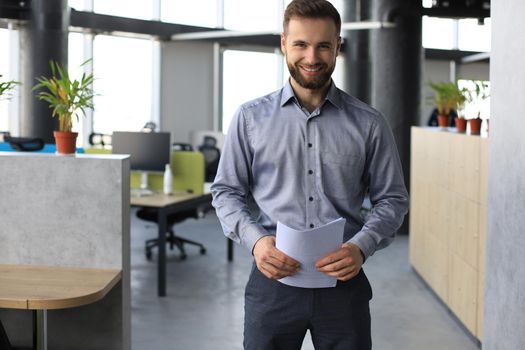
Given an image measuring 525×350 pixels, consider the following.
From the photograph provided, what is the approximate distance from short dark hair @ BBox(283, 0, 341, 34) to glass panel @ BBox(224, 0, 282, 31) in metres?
10.6

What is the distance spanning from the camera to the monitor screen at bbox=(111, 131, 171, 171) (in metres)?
6.72

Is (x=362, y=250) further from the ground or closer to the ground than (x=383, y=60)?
closer to the ground

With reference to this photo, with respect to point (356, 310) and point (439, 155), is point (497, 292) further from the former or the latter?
point (439, 155)

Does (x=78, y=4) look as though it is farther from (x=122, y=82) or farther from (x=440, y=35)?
(x=440, y=35)

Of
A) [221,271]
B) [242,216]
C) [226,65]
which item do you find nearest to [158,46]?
[226,65]

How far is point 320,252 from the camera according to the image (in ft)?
6.21

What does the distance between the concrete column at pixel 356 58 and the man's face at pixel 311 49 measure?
10.4 metres

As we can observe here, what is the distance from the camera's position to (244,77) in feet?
41.8

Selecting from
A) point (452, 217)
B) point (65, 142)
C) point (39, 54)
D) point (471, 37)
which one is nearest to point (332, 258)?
point (65, 142)

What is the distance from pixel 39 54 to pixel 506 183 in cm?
674

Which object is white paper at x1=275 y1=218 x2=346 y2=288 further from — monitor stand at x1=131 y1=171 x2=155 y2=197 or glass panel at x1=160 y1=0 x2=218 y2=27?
glass panel at x1=160 y1=0 x2=218 y2=27

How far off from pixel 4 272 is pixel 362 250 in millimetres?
1960

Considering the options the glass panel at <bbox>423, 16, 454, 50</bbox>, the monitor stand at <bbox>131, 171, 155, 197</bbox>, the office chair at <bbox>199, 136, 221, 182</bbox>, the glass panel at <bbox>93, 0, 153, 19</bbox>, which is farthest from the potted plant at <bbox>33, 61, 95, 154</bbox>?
the glass panel at <bbox>423, 16, 454, 50</bbox>

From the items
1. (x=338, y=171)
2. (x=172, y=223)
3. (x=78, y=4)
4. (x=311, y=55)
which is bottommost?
(x=172, y=223)
